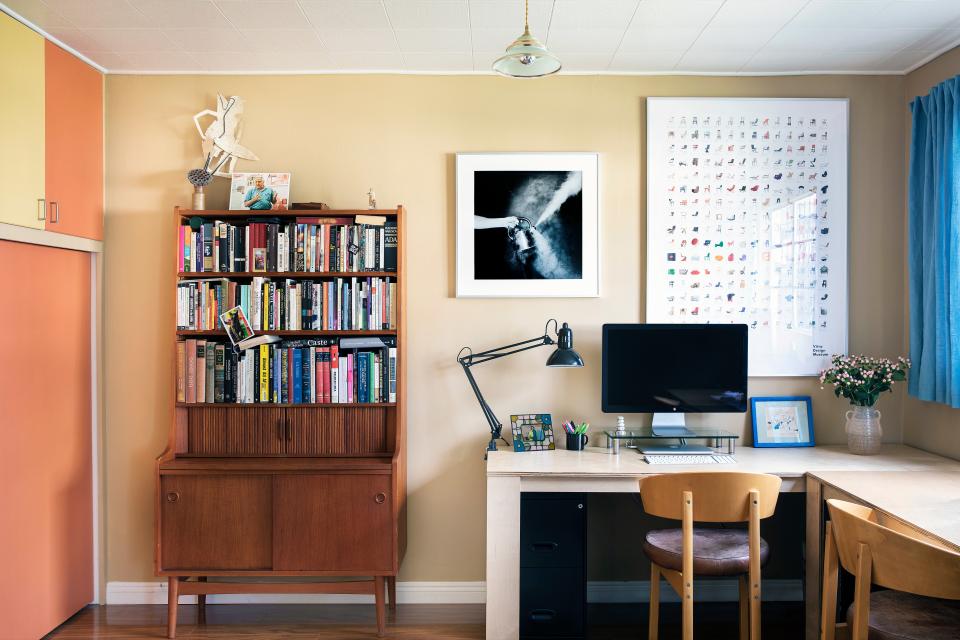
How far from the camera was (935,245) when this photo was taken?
3.00 metres

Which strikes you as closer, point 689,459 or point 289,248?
point 689,459

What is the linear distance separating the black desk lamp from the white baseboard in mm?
775

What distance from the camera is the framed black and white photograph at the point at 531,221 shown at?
3328mm

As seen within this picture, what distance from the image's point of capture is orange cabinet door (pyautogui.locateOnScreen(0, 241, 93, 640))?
2768 mm

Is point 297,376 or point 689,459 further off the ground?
point 297,376

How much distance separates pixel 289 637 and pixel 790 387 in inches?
103

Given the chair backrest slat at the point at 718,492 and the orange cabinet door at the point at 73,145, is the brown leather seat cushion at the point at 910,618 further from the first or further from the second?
the orange cabinet door at the point at 73,145

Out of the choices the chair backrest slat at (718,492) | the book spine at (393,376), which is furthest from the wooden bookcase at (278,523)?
the chair backrest slat at (718,492)

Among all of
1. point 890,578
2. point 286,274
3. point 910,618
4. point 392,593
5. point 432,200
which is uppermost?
point 432,200

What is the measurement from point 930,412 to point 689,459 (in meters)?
1.22

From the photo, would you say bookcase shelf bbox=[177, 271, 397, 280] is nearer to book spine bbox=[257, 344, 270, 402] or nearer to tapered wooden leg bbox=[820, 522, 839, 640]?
book spine bbox=[257, 344, 270, 402]

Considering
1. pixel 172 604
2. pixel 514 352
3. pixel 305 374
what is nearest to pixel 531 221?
pixel 514 352

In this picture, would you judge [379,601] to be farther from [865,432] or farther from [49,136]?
[49,136]

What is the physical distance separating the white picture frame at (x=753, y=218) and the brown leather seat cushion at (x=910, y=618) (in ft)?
4.48
